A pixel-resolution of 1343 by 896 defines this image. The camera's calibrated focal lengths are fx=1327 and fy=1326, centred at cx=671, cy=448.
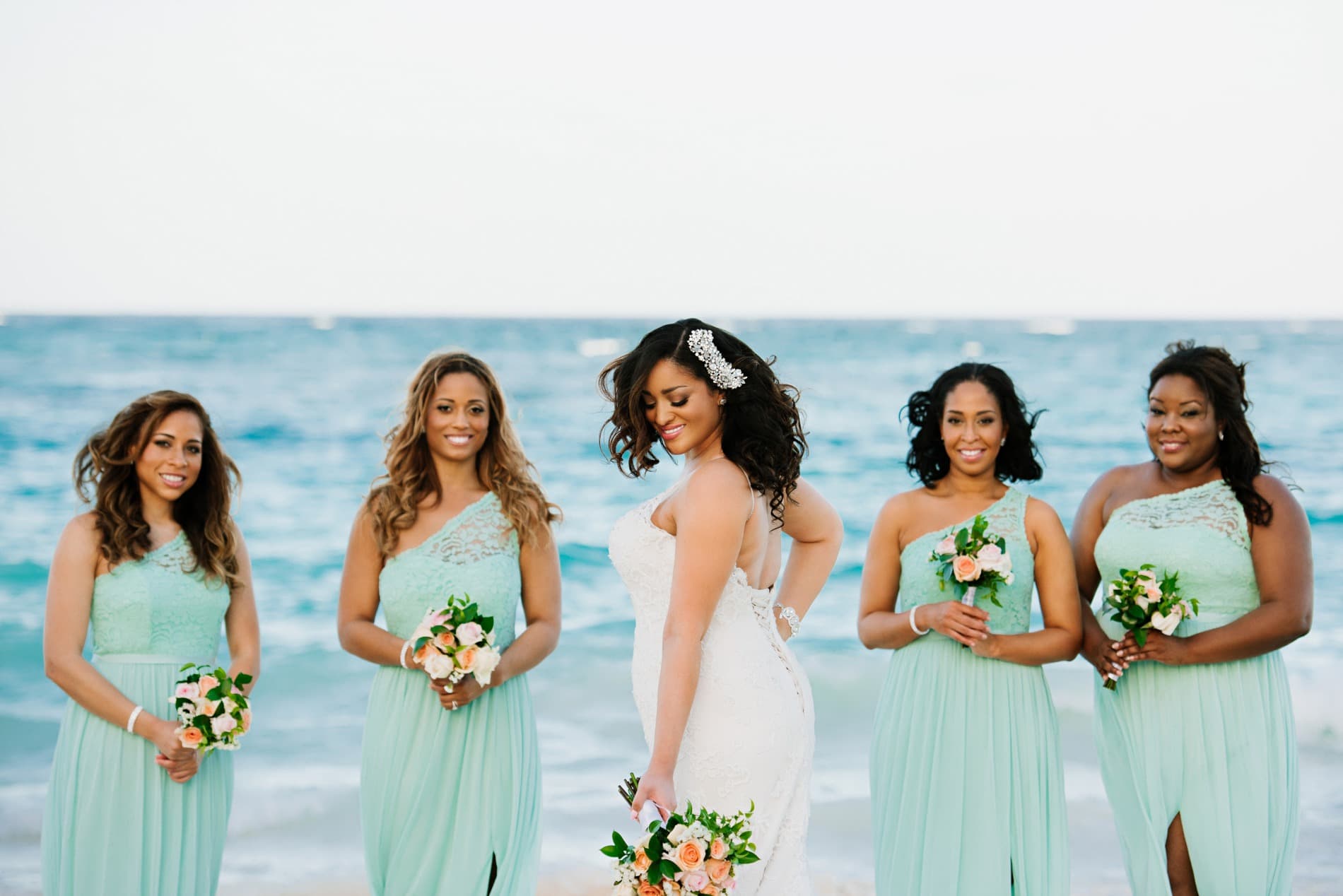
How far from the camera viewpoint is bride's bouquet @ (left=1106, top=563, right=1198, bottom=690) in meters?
4.53

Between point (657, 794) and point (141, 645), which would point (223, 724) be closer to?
point (141, 645)

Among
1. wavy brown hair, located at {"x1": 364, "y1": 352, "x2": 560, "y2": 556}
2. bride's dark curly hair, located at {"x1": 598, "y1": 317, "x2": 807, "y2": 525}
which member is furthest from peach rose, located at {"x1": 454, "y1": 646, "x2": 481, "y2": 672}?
bride's dark curly hair, located at {"x1": 598, "y1": 317, "x2": 807, "y2": 525}

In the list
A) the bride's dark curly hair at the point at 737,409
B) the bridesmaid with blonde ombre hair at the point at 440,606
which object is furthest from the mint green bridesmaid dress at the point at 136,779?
the bride's dark curly hair at the point at 737,409

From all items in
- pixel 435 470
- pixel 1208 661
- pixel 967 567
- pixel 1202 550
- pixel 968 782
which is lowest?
pixel 968 782

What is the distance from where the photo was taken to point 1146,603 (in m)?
4.55

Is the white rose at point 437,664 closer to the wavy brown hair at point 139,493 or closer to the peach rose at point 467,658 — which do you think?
the peach rose at point 467,658

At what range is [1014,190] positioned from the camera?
24.6 meters

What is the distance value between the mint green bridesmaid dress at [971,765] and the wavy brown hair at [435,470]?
143 centimetres

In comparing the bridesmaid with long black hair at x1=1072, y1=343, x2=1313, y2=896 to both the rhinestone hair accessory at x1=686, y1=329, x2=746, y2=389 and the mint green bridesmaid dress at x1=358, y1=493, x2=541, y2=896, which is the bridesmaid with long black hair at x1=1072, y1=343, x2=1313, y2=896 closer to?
the rhinestone hair accessory at x1=686, y1=329, x2=746, y2=389

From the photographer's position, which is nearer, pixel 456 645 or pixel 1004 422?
pixel 456 645

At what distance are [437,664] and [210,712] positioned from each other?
2.50 ft

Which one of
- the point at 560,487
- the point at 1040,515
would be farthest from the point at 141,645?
the point at 560,487

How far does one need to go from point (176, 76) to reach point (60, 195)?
2862 millimetres

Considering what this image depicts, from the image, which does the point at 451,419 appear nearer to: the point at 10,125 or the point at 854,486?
the point at 854,486
